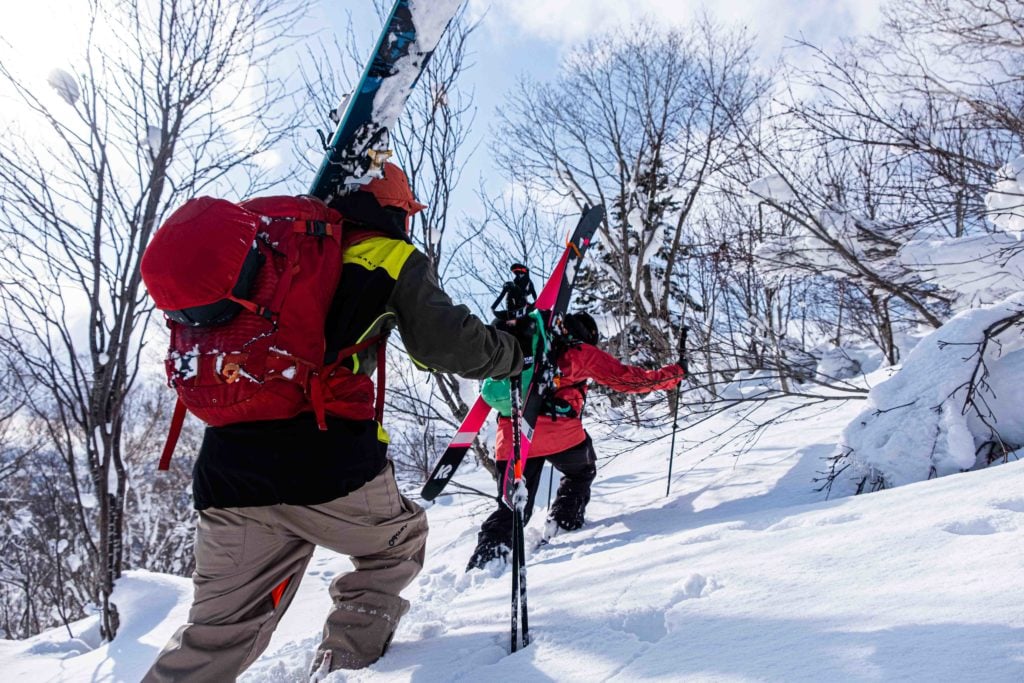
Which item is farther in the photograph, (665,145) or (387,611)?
(665,145)

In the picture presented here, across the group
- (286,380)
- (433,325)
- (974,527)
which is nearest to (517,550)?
(433,325)

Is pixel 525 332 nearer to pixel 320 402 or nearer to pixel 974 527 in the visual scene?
pixel 320 402

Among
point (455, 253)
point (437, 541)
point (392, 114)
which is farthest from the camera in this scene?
point (437, 541)

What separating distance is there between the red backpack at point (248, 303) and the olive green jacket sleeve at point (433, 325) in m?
0.19

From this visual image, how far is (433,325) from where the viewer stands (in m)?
1.70

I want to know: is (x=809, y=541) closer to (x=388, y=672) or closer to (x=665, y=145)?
(x=388, y=672)

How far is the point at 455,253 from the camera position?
210 inches

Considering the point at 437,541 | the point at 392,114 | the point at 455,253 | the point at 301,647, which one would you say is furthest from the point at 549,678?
the point at 437,541

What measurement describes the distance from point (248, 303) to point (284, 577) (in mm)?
881

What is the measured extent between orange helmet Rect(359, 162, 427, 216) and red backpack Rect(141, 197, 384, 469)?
242mm

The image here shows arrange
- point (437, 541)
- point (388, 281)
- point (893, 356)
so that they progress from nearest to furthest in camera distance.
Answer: point (388, 281) < point (437, 541) < point (893, 356)

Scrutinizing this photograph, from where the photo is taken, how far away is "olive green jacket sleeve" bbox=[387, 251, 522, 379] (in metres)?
1.67

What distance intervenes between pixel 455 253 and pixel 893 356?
10.6m

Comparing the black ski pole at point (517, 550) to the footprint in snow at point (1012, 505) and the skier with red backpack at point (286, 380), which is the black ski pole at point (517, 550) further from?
the footprint in snow at point (1012, 505)
